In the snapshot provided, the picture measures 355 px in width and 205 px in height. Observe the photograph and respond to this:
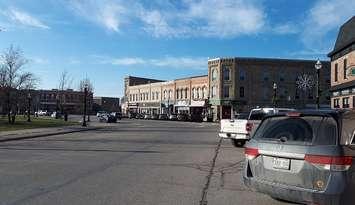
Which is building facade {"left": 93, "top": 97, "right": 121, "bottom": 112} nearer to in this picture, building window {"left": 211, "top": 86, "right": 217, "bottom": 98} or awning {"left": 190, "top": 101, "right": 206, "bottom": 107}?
awning {"left": 190, "top": 101, "right": 206, "bottom": 107}

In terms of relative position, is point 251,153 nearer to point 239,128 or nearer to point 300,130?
point 300,130

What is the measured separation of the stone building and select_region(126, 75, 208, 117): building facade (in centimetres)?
886

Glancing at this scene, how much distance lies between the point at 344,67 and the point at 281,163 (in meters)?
36.3

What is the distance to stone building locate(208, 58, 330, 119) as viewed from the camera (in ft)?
299

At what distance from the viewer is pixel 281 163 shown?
345 inches

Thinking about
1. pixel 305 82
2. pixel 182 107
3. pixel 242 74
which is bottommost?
pixel 182 107

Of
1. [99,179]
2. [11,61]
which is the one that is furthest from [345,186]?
[11,61]

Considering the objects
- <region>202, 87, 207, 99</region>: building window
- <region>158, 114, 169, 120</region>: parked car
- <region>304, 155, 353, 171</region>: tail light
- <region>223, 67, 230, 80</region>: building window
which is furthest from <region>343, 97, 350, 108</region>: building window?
<region>158, 114, 169, 120</region>: parked car

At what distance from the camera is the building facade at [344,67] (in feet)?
131

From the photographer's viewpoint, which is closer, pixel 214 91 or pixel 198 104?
pixel 214 91

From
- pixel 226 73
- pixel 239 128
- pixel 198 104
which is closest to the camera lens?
pixel 239 128

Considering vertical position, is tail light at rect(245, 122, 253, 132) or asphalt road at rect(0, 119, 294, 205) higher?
tail light at rect(245, 122, 253, 132)

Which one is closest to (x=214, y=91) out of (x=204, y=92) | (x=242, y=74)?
(x=204, y=92)

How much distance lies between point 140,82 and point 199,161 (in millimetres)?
132904
